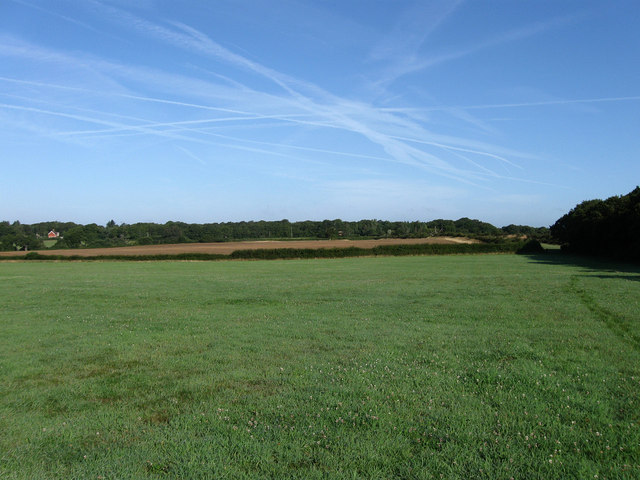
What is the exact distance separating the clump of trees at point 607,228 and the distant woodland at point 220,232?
14963 millimetres

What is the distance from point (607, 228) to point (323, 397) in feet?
225

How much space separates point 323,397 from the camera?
718 cm

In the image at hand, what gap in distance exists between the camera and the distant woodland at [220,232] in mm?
97500

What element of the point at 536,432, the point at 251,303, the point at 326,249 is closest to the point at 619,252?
the point at 326,249

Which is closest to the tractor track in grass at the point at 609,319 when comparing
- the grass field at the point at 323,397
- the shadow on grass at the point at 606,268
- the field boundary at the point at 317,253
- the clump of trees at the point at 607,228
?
the grass field at the point at 323,397

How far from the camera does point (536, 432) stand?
5.83m

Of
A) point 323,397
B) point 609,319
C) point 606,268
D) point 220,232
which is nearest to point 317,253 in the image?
point 606,268

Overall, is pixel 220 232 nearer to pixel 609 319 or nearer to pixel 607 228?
pixel 607 228

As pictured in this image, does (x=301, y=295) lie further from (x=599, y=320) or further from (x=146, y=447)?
(x=146, y=447)

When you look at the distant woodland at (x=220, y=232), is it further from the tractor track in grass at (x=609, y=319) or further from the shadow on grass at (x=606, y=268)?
the tractor track in grass at (x=609, y=319)

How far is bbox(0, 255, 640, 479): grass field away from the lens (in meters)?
5.20

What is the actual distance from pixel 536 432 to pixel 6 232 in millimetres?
122624

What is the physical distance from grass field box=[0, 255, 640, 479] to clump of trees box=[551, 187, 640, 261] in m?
47.2

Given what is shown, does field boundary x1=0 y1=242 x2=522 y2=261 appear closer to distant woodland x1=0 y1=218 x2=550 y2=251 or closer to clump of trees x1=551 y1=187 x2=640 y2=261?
clump of trees x1=551 y1=187 x2=640 y2=261
